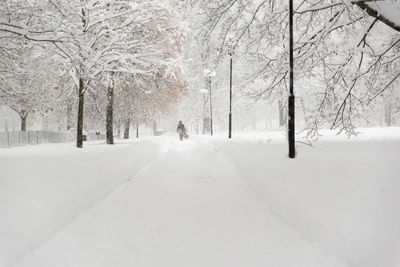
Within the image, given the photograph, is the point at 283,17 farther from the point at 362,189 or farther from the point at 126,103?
the point at 126,103

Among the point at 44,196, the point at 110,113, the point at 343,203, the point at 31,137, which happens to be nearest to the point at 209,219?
the point at 343,203

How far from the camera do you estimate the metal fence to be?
19.1 m

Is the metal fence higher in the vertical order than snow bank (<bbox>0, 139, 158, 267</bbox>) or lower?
higher

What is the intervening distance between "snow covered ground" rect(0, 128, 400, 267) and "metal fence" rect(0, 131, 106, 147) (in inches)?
650

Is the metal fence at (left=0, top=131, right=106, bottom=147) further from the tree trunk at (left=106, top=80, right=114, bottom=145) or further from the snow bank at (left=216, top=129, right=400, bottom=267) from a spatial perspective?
the snow bank at (left=216, top=129, right=400, bottom=267)

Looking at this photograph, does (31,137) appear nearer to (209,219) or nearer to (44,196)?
(44,196)

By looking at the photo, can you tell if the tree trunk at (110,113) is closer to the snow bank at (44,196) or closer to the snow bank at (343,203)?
the snow bank at (44,196)

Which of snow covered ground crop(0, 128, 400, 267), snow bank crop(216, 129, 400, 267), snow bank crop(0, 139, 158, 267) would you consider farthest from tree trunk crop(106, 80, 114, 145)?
snow bank crop(216, 129, 400, 267)

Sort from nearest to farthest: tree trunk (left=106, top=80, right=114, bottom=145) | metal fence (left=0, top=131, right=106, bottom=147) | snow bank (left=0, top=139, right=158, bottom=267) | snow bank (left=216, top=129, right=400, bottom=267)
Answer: snow bank (left=216, top=129, right=400, bottom=267), snow bank (left=0, top=139, right=158, bottom=267), tree trunk (left=106, top=80, right=114, bottom=145), metal fence (left=0, top=131, right=106, bottom=147)

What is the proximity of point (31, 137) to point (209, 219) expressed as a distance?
22.3m

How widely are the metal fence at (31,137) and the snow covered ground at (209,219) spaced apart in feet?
54.2

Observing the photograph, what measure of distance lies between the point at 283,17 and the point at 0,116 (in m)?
57.2

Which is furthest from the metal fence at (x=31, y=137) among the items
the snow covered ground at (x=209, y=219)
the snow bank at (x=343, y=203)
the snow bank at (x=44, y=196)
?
the snow bank at (x=343, y=203)

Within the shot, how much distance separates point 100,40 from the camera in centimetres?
1206
